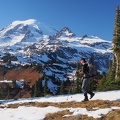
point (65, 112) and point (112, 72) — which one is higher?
point (112, 72)

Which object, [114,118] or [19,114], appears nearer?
[114,118]

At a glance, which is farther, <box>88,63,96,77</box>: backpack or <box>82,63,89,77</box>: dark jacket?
<box>82,63,89,77</box>: dark jacket

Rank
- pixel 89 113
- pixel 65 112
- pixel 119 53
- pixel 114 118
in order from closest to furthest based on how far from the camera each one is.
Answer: pixel 114 118
pixel 89 113
pixel 65 112
pixel 119 53

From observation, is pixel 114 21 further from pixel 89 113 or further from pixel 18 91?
pixel 18 91

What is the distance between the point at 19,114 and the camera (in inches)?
594

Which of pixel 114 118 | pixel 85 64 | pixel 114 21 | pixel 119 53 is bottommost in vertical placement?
pixel 114 118

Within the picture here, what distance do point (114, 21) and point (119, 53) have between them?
25.8 feet

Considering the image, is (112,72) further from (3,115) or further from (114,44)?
(3,115)

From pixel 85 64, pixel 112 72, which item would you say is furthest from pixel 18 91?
pixel 85 64

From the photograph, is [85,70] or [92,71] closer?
[92,71]

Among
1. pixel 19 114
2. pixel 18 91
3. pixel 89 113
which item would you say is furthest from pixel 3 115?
pixel 18 91

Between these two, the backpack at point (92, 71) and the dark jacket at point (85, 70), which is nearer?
the backpack at point (92, 71)

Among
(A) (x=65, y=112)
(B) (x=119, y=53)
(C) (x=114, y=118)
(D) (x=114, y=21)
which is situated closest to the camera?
(C) (x=114, y=118)

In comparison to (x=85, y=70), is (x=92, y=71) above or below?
below
